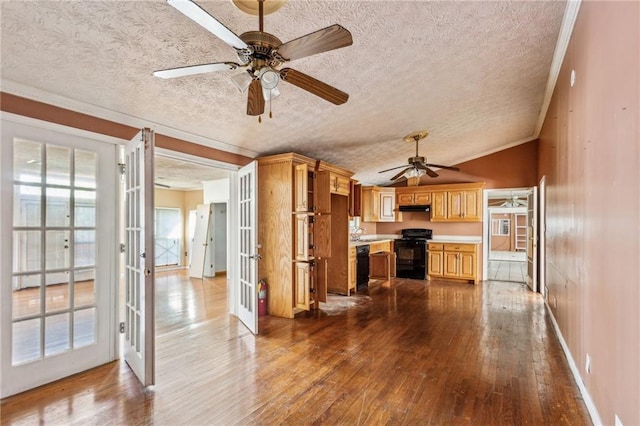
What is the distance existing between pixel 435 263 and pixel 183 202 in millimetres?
6990

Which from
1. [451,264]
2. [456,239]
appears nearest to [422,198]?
[456,239]

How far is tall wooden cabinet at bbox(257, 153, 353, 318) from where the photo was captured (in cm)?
418

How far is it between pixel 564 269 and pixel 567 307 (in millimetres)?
353

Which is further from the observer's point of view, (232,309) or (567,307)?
(232,309)

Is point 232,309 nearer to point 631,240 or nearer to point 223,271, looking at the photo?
point 223,271

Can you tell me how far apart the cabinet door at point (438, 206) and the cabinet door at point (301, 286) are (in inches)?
164

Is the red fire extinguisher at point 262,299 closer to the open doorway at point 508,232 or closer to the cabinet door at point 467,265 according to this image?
the cabinet door at point 467,265

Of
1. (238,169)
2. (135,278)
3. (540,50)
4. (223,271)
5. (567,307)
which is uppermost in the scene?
(540,50)

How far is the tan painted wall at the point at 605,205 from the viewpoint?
138 cm

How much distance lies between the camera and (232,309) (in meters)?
4.41

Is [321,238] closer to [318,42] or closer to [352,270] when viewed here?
[352,270]

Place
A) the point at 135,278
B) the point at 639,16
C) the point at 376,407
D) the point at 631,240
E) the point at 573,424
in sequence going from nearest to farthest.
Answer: the point at 639,16 < the point at 631,240 < the point at 573,424 < the point at 376,407 < the point at 135,278

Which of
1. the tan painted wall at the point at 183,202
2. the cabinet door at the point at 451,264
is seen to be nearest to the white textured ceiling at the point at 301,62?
the cabinet door at the point at 451,264

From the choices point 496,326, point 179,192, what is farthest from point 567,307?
point 179,192
